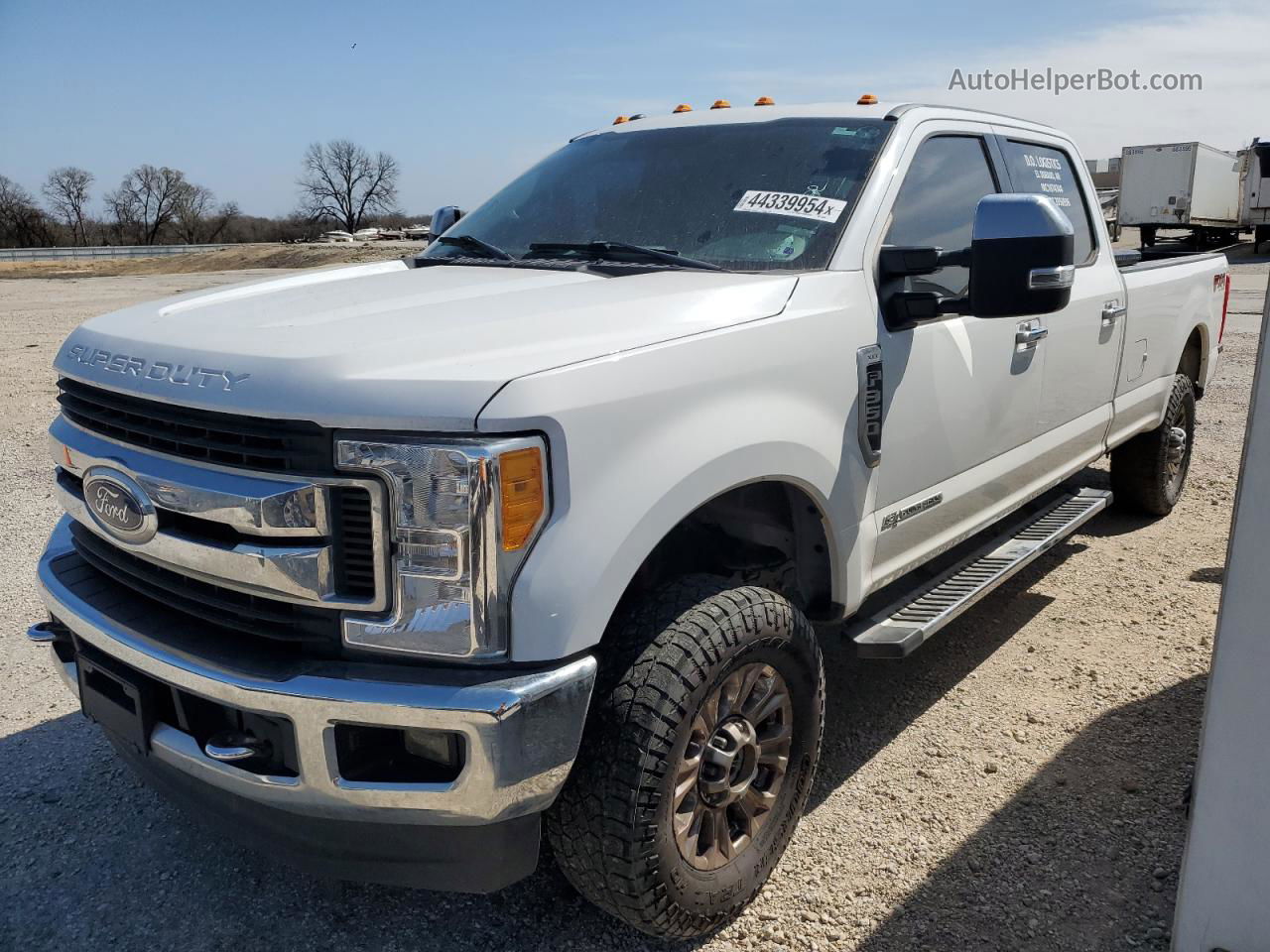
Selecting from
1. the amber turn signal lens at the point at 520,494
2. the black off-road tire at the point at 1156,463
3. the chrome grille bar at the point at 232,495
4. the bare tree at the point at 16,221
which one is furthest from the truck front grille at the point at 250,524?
the bare tree at the point at 16,221

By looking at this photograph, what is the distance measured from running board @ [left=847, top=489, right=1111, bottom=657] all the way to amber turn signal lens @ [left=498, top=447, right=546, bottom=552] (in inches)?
52.5

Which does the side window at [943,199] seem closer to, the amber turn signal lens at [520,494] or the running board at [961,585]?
the running board at [961,585]

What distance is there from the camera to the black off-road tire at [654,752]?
210 centimetres

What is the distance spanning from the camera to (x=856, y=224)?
9.40ft

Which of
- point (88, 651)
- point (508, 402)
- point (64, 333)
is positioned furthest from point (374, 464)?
point (64, 333)

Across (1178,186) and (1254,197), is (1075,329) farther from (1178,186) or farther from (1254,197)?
(1254,197)

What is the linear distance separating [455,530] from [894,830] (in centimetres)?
169

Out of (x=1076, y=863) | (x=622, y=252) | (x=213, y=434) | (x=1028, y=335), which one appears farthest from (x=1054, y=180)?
(x=213, y=434)

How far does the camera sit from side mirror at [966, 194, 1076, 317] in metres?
2.53

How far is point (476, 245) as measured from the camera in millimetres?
3355

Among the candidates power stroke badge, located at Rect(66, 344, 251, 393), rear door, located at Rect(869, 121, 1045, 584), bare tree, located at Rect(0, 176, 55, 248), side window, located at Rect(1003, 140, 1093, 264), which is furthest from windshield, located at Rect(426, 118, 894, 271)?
bare tree, located at Rect(0, 176, 55, 248)

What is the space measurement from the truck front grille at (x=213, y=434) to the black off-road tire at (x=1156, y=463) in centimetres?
451

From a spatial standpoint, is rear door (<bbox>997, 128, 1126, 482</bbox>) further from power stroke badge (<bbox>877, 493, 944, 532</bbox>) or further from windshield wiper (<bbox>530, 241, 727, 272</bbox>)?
windshield wiper (<bbox>530, 241, 727, 272</bbox>)

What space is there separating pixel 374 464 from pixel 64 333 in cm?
1535
